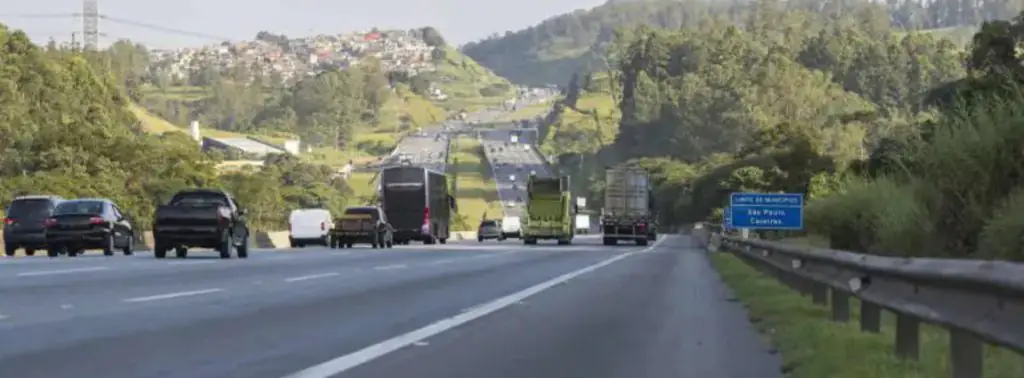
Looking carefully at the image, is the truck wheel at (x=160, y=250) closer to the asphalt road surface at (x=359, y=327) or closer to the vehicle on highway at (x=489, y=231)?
the asphalt road surface at (x=359, y=327)

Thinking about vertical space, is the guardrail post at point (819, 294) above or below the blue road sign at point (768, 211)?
below

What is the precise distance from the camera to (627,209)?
7475cm

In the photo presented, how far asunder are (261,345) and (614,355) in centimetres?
311

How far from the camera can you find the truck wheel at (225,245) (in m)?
37.3

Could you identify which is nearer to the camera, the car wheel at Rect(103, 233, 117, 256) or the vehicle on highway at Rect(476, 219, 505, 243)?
the car wheel at Rect(103, 233, 117, 256)

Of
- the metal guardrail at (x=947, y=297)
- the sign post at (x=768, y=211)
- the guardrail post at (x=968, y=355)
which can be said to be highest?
the sign post at (x=768, y=211)

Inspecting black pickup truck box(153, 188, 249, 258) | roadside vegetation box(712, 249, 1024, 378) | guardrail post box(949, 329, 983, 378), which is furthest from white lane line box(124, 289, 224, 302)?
black pickup truck box(153, 188, 249, 258)

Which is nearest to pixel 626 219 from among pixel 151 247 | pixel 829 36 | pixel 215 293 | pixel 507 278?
pixel 151 247

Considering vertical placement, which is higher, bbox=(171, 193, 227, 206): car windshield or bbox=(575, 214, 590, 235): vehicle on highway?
bbox=(171, 193, 227, 206): car windshield

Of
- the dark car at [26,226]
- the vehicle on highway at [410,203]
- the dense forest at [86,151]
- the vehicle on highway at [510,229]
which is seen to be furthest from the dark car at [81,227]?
the vehicle on highway at [510,229]

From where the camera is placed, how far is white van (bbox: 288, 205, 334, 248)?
6306 centimetres

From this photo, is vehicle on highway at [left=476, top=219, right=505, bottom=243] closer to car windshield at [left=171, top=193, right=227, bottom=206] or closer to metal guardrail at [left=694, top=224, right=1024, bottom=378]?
car windshield at [left=171, top=193, right=227, bottom=206]

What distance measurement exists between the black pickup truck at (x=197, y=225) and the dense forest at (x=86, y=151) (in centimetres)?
3476

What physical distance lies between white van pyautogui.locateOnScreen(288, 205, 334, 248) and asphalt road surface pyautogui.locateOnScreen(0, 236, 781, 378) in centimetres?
3457
